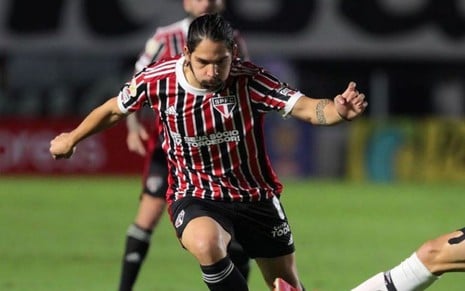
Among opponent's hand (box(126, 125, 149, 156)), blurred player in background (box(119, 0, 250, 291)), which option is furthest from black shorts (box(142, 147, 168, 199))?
opponent's hand (box(126, 125, 149, 156))

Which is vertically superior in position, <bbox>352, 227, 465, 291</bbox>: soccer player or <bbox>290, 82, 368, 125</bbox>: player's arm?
<bbox>290, 82, 368, 125</bbox>: player's arm

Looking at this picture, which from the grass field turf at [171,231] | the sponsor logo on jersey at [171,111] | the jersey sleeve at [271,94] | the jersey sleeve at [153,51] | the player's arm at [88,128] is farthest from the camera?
the grass field turf at [171,231]

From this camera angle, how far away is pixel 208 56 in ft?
21.0

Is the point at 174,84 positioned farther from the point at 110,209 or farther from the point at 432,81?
the point at 432,81

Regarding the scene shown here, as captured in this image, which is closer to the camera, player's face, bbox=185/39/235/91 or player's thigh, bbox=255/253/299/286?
player's face, bbox=185/39/235/91

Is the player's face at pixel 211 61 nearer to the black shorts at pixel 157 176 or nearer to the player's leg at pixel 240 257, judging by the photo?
the player's leg at pixel 240 257

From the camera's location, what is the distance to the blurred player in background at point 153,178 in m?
8.16

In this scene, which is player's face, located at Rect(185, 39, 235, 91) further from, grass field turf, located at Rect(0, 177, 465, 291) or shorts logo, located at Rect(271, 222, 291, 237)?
grass field turf, located at Rect(0, 177, 465, 291)

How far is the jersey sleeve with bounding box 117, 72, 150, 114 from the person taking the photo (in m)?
6.77

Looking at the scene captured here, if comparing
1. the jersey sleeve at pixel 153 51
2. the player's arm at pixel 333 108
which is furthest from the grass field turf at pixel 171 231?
the player's arm at pixel 333 108

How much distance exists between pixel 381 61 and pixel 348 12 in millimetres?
1083

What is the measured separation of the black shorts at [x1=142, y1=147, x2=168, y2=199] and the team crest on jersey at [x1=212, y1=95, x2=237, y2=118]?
1701 millimetres

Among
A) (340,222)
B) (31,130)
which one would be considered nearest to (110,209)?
(340,222)

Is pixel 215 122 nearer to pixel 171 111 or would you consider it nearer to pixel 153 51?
pixel 171 111
